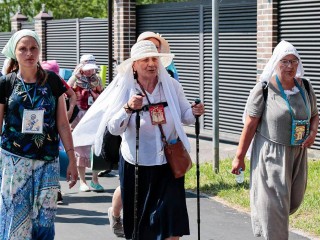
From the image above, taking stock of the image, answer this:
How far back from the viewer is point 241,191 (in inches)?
413

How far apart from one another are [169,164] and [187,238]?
1.97 metres

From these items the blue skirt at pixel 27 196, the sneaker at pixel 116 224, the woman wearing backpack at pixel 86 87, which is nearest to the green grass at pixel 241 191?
the woman wearing backpack at pixel 86 87

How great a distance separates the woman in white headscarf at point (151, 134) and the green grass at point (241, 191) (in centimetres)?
213

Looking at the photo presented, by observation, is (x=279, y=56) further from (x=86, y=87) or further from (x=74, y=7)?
(x=74, y=7)

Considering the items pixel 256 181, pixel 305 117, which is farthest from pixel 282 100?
pixel 256 181

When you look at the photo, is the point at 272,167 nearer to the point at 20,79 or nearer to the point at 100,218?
the point at 20,79

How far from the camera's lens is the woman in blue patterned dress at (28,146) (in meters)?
6.56

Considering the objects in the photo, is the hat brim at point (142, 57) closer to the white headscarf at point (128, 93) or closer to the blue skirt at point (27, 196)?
the white headscarf at point (128, 93)

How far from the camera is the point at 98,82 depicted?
37.6ft

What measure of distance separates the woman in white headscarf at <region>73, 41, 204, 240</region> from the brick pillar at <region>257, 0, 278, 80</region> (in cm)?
708

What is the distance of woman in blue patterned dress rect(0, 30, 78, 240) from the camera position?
656 cm

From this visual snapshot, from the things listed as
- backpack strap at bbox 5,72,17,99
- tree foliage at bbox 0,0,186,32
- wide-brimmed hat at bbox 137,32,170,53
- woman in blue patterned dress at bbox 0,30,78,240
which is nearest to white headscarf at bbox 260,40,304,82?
woman in blue patterned dress at bbox 0,30,78,240

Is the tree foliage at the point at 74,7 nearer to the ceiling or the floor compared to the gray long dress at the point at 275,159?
nearer to the ceiling

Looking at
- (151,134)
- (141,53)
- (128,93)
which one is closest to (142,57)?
(141,53)
